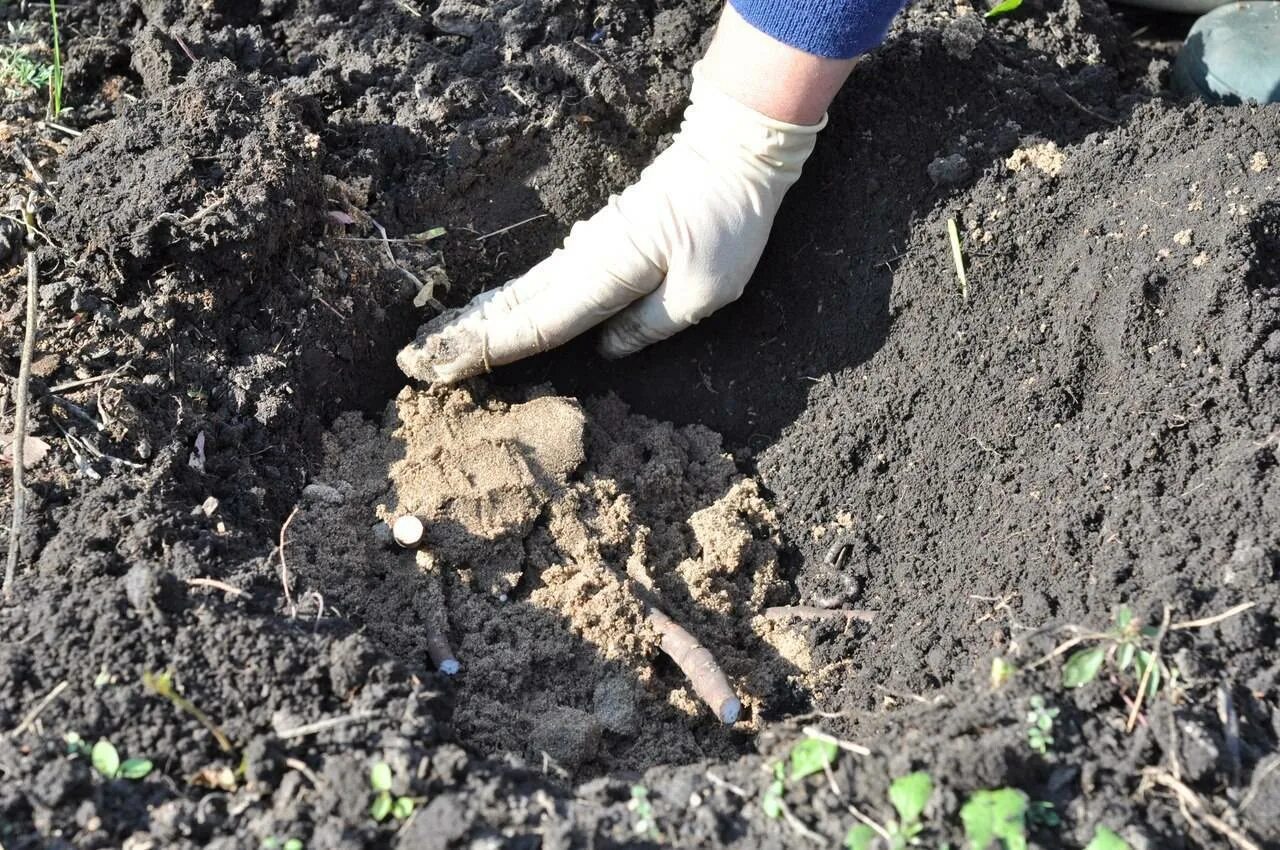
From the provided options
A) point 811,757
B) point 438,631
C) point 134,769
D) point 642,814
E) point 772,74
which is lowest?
point 438,631

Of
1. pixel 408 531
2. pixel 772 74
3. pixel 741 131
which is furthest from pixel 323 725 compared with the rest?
pixel 772 74

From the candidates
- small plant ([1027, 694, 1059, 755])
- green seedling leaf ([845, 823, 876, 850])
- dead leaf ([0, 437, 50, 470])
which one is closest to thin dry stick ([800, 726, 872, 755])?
green seedling leaf ([845, 823, 876, 850])

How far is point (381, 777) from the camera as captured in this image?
167 centimetres

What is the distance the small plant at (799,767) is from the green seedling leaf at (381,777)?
58cm

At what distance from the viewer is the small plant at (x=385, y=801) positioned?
1650 mm

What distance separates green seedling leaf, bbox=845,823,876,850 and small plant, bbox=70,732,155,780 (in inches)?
42.8

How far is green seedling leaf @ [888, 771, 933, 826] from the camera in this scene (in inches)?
62.1

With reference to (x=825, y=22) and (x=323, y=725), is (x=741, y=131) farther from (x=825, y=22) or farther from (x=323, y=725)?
(x=323, y=725)

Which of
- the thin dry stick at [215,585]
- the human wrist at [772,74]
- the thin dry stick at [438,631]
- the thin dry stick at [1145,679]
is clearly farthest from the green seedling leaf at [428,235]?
the thin dry stick at [1145,679]

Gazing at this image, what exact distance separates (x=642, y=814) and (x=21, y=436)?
140cm

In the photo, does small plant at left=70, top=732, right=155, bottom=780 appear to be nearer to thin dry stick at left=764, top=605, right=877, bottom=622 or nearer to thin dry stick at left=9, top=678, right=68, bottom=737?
thin dry stick at left=9, top=678, right=68, bottom=737

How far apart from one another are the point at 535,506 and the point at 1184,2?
9.07 ft

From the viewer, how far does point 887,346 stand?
8.84 ft

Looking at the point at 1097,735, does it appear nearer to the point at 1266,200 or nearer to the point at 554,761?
the point at 554,761
